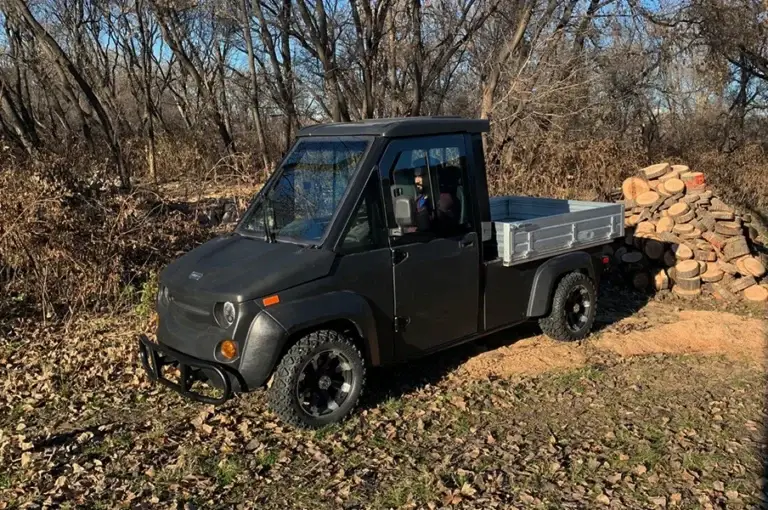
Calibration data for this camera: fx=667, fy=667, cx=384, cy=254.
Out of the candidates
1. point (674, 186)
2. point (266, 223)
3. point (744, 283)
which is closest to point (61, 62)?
point (266, 223)

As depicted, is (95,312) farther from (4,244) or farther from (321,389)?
(321,389)

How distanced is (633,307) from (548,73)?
6701mm

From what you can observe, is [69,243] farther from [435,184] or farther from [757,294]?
[757,294]

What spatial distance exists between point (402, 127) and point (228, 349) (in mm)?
2077

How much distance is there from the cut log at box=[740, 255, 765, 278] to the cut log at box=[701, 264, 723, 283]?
31cm

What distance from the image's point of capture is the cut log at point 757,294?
324 inches

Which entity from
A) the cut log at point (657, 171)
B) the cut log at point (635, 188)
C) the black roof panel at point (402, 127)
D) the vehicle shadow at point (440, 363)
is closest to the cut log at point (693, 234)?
the cut log at point (635, 188)

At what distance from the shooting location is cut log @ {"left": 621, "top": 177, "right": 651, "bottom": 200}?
9656mm

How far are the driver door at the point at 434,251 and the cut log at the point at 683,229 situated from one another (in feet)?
15.3

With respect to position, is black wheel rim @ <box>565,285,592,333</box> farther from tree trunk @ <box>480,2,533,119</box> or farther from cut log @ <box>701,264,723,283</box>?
tree trunk @ <box>480,2,533,119</box>

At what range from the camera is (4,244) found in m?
7.17

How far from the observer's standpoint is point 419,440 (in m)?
4.70

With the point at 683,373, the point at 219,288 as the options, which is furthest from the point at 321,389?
the point at 683,373

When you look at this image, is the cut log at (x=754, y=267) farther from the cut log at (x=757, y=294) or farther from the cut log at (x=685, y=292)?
the cut log at (x=685, y=292)
